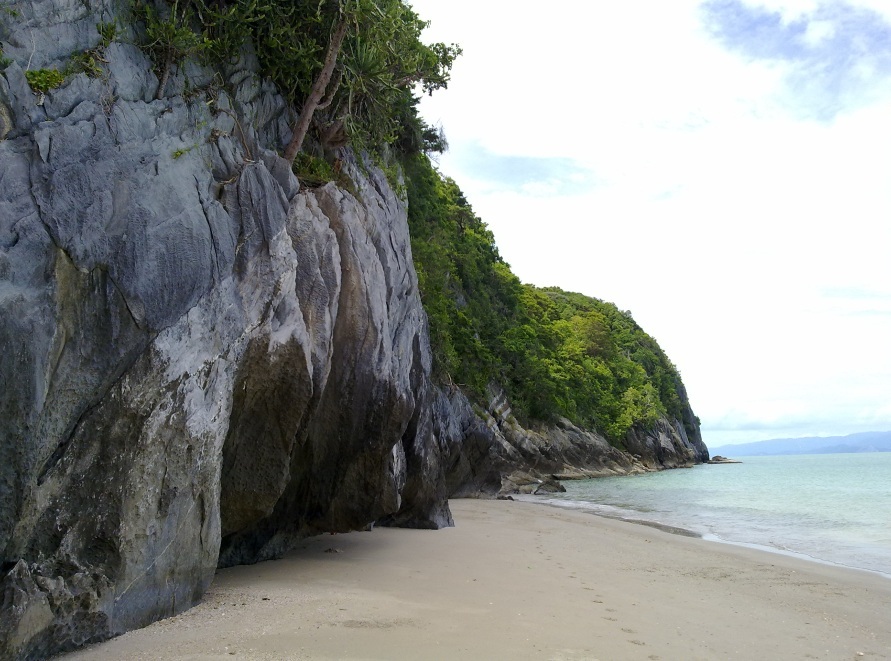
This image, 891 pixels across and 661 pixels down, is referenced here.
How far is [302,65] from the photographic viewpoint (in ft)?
31.1

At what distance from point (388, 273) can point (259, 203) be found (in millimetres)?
3550

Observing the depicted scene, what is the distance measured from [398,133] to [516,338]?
1111 inches

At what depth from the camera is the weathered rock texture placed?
190 inches

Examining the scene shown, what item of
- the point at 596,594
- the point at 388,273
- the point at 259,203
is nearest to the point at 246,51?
the point at 259,203

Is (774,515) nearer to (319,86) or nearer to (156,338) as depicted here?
(319,86)

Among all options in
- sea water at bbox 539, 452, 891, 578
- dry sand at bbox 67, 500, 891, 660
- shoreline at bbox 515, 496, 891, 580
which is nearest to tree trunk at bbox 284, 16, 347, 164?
dry sand at bbox 67, 500, 891, 660

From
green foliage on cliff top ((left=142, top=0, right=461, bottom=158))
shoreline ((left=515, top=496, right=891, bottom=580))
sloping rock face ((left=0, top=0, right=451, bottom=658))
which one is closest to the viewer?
sloping rock face ((left=0, top=0, right=451, bottom=658))

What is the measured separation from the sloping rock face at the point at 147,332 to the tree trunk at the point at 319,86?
0.49m

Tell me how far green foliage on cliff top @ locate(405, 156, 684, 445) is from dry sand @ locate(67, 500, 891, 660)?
9.27 m

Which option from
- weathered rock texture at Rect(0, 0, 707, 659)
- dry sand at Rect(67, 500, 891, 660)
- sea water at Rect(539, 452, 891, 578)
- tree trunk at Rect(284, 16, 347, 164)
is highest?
tree trunk at Rect(284, 16, 347, 164)

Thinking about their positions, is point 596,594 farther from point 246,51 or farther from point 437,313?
point 437,313

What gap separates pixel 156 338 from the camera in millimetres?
5617

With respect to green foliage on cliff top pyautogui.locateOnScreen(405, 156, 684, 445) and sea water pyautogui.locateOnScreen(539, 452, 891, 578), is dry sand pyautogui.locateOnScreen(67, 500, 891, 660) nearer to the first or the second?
sea water pyautogui.locateOnScreen(539, 452, 891, 578)

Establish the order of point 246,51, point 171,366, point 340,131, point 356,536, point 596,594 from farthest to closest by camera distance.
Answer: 1. point 356,536
2. point 340,131
3. point 246,51
4. point 596,594
5. point 171,366
